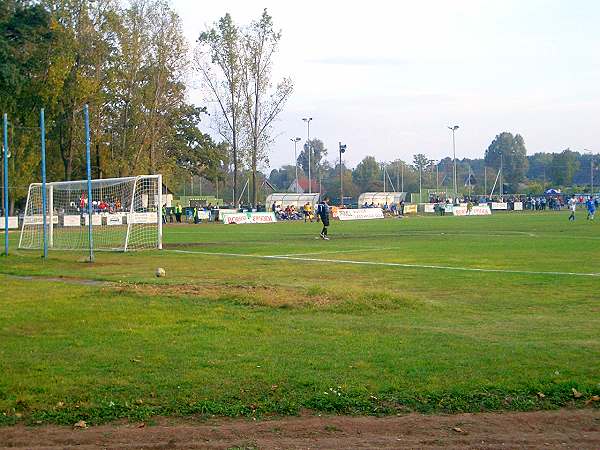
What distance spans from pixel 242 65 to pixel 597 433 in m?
71.5

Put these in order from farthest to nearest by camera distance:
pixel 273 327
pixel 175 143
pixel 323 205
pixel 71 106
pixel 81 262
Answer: pixel 175 143 < pixel 71 106 < pixel 323 205 < pixel 81 262 < pixel 273 327

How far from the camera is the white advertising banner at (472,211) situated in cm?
8913

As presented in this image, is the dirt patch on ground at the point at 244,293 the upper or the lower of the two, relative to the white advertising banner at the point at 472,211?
lower

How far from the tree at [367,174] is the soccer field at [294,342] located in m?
125

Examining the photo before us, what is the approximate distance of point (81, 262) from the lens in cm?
2591

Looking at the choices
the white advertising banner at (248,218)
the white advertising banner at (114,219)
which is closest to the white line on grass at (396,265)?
the white advertising banner at (114,219)

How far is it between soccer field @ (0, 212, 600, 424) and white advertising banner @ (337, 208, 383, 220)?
5443cm

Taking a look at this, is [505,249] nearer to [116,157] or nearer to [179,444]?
[179,444]

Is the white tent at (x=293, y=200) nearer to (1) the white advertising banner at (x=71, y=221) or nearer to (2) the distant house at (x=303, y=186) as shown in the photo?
(1) the white advertising banner at (x=71, y=221)

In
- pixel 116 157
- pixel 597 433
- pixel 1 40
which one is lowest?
pixel 597 433

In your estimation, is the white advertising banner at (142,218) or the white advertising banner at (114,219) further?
the white advertising banner at (114,219)

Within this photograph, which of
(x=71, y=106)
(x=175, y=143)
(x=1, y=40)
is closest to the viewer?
(x=1, y=40)

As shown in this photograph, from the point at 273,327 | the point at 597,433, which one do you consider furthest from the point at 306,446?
the point at 273,327

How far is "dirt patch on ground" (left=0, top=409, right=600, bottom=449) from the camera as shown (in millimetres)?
6770
